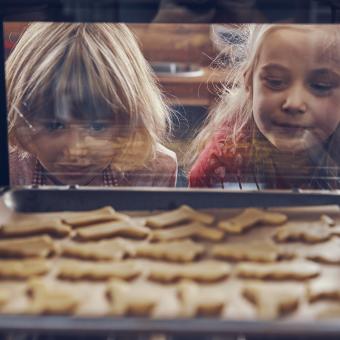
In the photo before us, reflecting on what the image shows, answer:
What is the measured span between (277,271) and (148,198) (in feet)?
1.47

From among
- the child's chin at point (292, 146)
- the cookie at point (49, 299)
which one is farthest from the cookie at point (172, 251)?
the child's chin at point (292, 146)

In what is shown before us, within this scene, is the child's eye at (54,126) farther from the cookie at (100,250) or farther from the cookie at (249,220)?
the cookie at (249,220)

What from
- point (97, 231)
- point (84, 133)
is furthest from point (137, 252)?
point (84, 133)

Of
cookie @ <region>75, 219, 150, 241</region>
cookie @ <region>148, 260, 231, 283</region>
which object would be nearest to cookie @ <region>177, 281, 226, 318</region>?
cookie @ <region>148, 260, 231, 283</region>

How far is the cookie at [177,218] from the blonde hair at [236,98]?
0.23 m

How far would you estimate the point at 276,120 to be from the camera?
1.68 metres

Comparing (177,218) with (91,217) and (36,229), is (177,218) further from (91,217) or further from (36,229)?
(36,229)

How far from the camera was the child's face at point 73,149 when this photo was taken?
5.54ft

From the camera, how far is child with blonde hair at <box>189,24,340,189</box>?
165cm

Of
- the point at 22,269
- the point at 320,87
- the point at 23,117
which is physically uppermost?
the point at 320,87

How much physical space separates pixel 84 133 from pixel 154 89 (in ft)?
0.77

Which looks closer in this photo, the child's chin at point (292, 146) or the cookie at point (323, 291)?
the cookie at point (323, 291)

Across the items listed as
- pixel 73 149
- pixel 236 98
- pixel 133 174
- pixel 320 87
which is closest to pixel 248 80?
pixel 236 98

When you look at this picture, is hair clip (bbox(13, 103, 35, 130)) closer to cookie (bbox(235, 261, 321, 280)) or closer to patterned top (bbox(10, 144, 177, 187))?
patterned top (bbox(10, 144, 177, 187))
